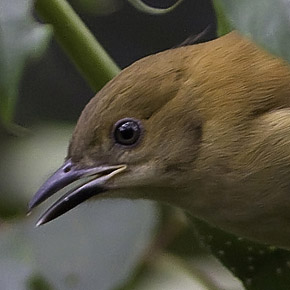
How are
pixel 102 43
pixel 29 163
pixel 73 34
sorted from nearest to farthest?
pixel 73 34
pixel 29 163
pixel 102 43

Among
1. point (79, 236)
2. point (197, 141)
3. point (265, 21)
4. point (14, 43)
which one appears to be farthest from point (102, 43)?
point (265, 21)

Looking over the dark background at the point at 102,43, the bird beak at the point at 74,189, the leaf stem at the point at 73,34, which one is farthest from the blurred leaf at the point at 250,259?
the dark background at the point at 102,43

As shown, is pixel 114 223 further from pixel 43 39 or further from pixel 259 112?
pixel 43 39

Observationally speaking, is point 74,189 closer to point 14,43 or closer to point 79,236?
point 79,236

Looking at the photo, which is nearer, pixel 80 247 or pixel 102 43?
pixel 80 247

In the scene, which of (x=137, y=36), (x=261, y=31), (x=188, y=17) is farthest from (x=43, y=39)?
(x=137, y=36)

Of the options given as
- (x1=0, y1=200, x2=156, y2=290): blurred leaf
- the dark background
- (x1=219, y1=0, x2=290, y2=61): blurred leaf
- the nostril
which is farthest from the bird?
the dark background

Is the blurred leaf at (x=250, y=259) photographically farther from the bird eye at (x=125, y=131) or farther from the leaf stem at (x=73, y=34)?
the leaf stem at (x=73, y=34)
